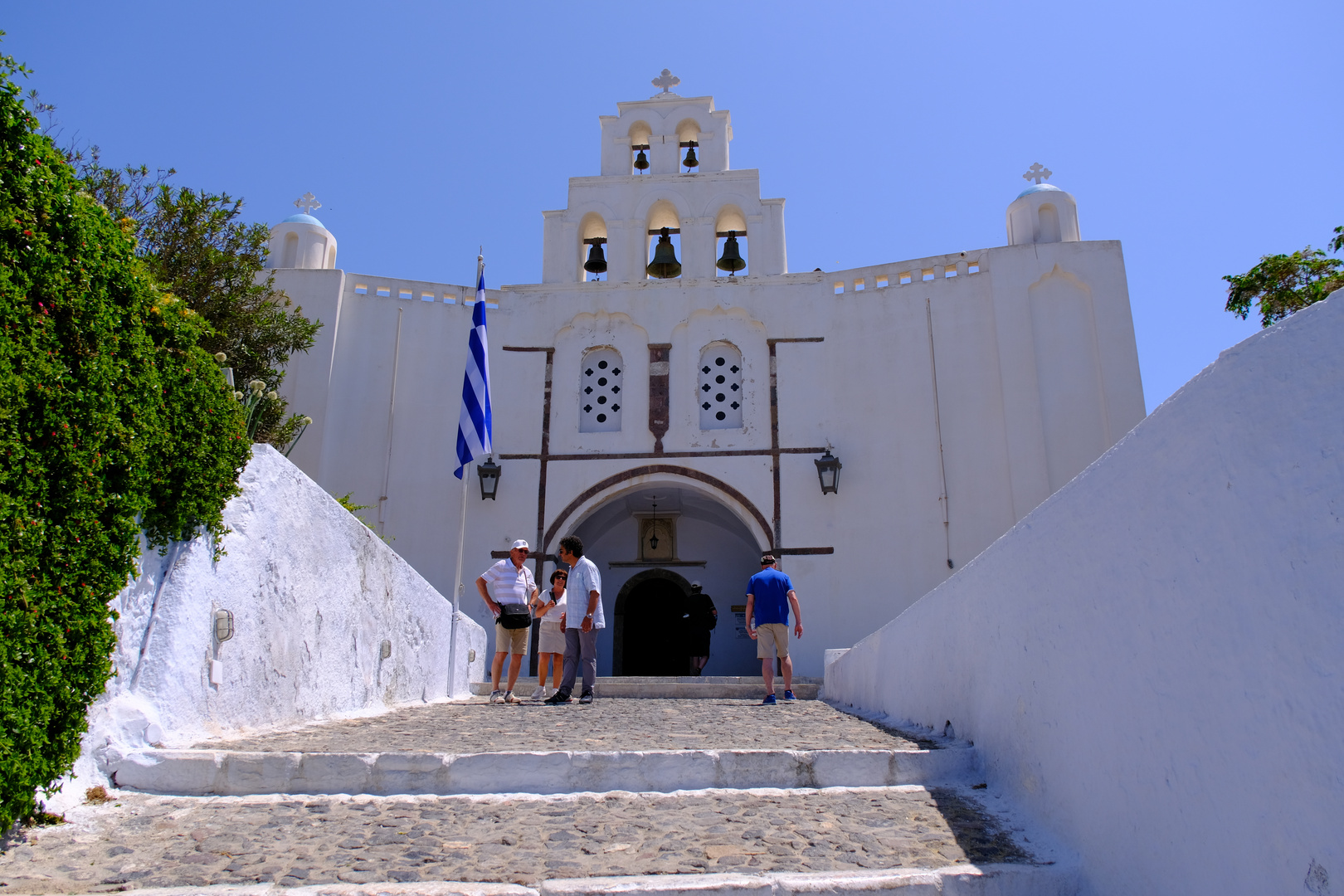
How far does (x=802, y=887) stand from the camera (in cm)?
254

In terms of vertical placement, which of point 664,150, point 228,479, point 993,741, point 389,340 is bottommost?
point 993,741

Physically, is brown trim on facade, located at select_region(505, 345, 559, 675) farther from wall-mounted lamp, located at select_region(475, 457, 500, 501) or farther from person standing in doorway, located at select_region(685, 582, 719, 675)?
person standing in doorway, located at select_region(685, 582, 719, 675)

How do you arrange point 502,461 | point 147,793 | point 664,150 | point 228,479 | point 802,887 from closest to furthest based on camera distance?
point 802,887, point 147,793, point 228,479, point 502,461, point 664,150

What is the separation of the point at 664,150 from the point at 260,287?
252 inches

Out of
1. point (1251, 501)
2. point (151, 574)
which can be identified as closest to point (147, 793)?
point (151, 574)

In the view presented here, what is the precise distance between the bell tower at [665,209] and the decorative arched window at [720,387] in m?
1.18

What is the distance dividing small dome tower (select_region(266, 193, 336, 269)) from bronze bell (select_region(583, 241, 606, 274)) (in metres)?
3.95

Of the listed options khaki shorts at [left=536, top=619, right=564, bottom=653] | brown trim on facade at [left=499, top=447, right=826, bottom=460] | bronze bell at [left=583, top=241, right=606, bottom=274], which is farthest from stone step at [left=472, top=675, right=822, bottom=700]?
bronze bell at [left=583, top=241, right=606, bottom=274]

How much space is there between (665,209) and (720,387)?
10.3 feet

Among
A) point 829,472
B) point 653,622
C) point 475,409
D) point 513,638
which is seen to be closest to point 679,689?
point 513,638

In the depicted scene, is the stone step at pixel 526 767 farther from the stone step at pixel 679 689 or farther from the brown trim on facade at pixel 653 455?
the brown trim on facade at pixel 653 455

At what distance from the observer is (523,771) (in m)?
3.76

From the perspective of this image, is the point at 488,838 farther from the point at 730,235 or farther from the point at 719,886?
the point at 730,235

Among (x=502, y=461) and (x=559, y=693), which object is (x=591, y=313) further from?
(x=559, y=693)
